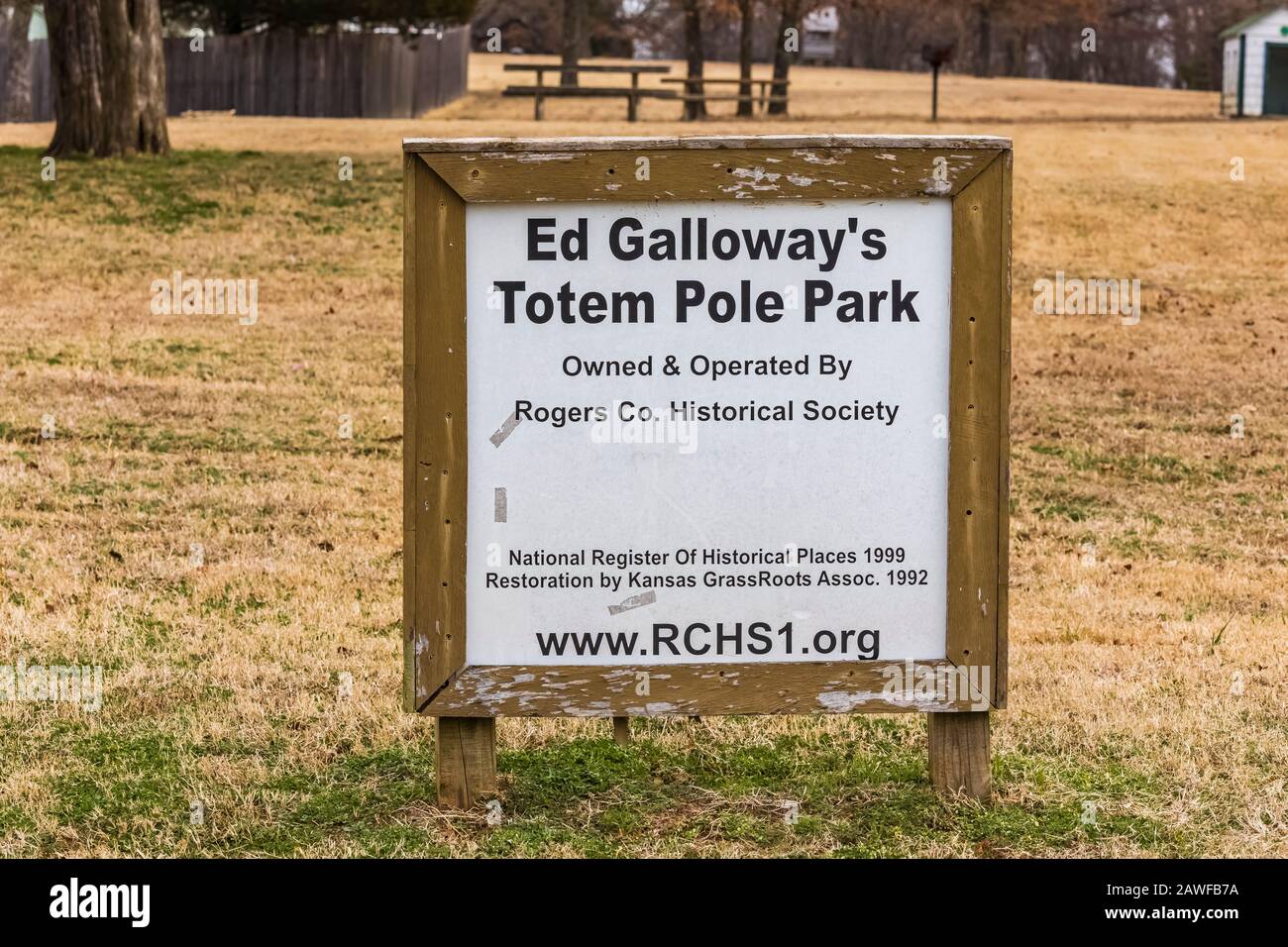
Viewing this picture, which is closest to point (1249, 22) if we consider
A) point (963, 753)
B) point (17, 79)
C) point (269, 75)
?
point (269, 75)

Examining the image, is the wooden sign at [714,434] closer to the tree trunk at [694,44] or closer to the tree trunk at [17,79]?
the tree trunk at [17,79]

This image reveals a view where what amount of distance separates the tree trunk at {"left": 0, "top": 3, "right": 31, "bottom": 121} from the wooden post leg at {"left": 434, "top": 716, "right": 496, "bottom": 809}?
110 ft

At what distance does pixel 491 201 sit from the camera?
424cm

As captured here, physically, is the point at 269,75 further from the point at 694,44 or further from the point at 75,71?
the point at 75,71

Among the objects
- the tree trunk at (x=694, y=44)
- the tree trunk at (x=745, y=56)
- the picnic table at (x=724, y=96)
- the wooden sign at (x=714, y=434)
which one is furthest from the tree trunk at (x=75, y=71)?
the tree trunk at (x=694, y=44)

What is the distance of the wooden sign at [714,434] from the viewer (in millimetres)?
4266

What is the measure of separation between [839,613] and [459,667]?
0.97 metres

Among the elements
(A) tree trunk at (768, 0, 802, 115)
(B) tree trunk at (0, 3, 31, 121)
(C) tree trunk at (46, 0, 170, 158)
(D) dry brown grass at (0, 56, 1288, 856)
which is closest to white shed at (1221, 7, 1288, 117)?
(A) tree trunk at (768, 0, 802, 115)

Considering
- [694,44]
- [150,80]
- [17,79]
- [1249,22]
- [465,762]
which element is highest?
[1249,22]

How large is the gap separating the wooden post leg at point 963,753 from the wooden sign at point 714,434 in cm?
14

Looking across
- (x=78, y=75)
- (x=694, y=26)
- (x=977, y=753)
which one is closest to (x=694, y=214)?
(x=977, y=753)

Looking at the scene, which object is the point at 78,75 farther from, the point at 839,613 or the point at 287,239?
the point at 839,613

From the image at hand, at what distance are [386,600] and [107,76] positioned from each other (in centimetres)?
1671

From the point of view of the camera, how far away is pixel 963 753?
450cm
